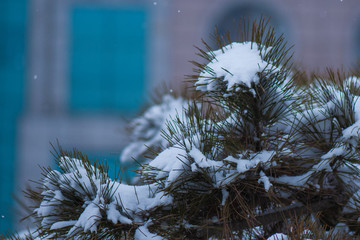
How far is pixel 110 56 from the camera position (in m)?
6.54

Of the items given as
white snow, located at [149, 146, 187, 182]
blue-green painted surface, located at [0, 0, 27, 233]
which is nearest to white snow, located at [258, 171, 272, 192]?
white snow, located at [149, 146, 187, 182]

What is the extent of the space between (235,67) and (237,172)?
187mm

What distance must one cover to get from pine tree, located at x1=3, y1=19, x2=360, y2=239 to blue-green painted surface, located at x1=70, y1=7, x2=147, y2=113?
5672 millimetres

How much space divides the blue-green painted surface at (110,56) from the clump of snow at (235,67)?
18.8 ft

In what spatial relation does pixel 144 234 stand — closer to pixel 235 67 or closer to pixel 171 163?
pixel 171 163

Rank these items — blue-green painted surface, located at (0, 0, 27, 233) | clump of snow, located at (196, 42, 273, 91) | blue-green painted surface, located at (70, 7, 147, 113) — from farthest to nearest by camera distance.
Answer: blue-green painted surface, located at (0, 0, 27, 233)
blue-green painted surface, located at (70, 7, 147, 113)
clump of snow, located at (196, 42, 273, 91)

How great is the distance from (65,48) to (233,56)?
6041mm

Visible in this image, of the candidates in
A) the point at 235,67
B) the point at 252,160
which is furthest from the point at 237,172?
the point at 235,67

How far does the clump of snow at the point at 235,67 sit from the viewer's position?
766 mm

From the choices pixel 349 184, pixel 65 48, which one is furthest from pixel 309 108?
pixel 65 48

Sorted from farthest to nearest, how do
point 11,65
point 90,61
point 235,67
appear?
point 11,65 → point 90,61 → point 235,67

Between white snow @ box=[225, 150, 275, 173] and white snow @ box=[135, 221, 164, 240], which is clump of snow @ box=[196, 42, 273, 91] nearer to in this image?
white snow @ box=[225, 150, 275, 173]

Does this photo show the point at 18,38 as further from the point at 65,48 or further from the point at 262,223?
the point at 262,223

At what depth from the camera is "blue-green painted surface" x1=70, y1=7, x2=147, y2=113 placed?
650 centimetres
